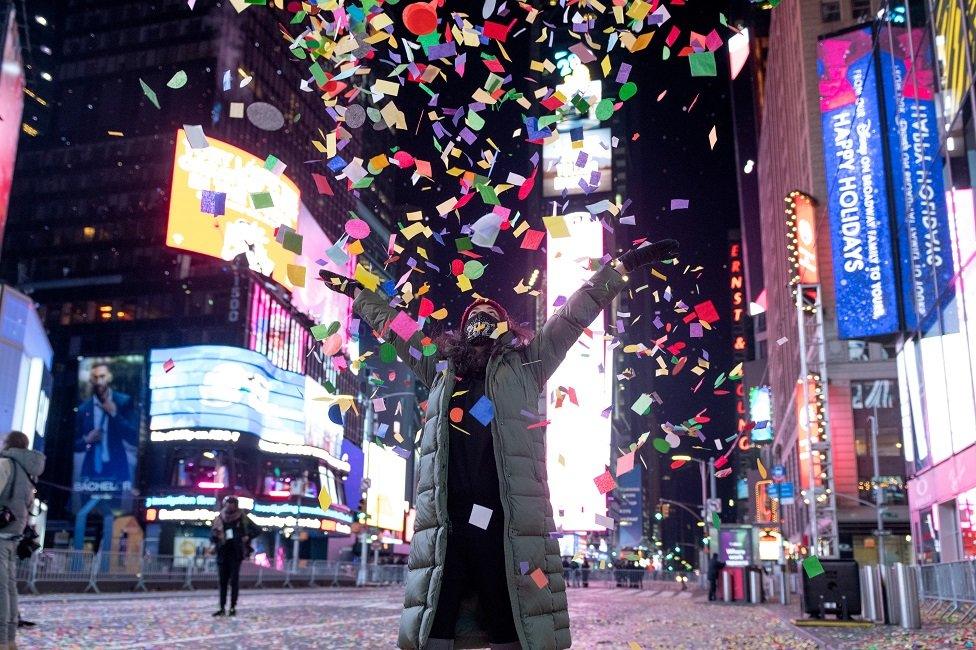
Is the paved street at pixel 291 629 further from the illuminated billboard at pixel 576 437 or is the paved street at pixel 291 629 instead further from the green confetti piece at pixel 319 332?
the illuminated billboard at pixel 576 437

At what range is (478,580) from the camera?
416cm

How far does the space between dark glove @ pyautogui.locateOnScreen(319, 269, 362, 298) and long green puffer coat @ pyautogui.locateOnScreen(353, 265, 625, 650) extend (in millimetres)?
896

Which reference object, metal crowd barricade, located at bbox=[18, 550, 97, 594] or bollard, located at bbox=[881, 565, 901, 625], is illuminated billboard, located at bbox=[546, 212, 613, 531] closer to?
metal crowd barricade, located at bbox=[18, 550, 97, 594]

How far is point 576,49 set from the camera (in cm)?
847

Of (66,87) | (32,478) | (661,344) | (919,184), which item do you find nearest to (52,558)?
(32,478)

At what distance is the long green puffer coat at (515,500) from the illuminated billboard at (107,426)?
6458cm

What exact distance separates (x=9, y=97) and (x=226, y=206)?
478 inches

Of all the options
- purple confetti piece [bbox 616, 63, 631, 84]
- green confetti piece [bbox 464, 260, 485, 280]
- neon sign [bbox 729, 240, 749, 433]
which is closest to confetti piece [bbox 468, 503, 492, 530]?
green confetti piece [bbox 464, 260, 485, 280]

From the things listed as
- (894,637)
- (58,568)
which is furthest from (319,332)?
(58,568)

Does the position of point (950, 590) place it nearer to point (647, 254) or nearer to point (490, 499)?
point (647, 254)

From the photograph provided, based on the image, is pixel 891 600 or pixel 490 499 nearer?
pixel 490 499

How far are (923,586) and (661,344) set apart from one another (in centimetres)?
1391

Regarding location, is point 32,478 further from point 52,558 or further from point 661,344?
point 52,558

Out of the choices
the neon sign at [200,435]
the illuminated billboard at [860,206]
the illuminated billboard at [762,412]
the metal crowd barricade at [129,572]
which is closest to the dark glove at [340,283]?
the metal crowd barricade at [129,572]
